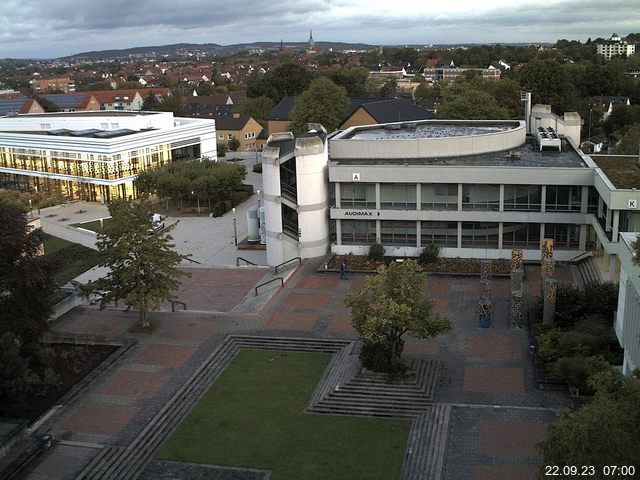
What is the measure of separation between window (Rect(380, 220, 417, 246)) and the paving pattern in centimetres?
397

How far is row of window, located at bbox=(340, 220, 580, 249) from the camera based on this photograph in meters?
37.6

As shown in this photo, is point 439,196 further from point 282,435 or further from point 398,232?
point 282,435

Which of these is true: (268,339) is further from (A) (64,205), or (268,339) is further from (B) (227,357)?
(A) (64,205)

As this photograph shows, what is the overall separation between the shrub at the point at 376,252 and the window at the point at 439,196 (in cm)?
331

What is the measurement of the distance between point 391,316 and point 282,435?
5271mm

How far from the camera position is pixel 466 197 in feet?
125

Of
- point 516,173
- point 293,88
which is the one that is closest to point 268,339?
point 516,173

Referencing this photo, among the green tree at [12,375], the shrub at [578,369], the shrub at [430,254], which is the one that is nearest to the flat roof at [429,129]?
the shrub at [430,254]

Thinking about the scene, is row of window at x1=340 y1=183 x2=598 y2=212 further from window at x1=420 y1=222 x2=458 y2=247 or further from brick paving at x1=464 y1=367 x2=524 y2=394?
brick paving at x1=464 y1=367 x2=524 y2=394

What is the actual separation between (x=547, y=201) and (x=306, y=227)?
42.2 feet

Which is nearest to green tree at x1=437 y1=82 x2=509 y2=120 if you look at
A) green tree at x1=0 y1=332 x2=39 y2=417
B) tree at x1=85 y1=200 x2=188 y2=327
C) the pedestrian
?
the pedestrian

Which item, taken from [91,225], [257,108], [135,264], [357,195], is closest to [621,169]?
[357,195]

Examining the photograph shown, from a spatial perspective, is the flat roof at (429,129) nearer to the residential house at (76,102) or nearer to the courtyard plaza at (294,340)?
the courtyard plaza at (294,340)

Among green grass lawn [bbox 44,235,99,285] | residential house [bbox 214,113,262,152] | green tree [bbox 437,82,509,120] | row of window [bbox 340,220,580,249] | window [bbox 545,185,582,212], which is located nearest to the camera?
window [bbox 545,185,582,212]
